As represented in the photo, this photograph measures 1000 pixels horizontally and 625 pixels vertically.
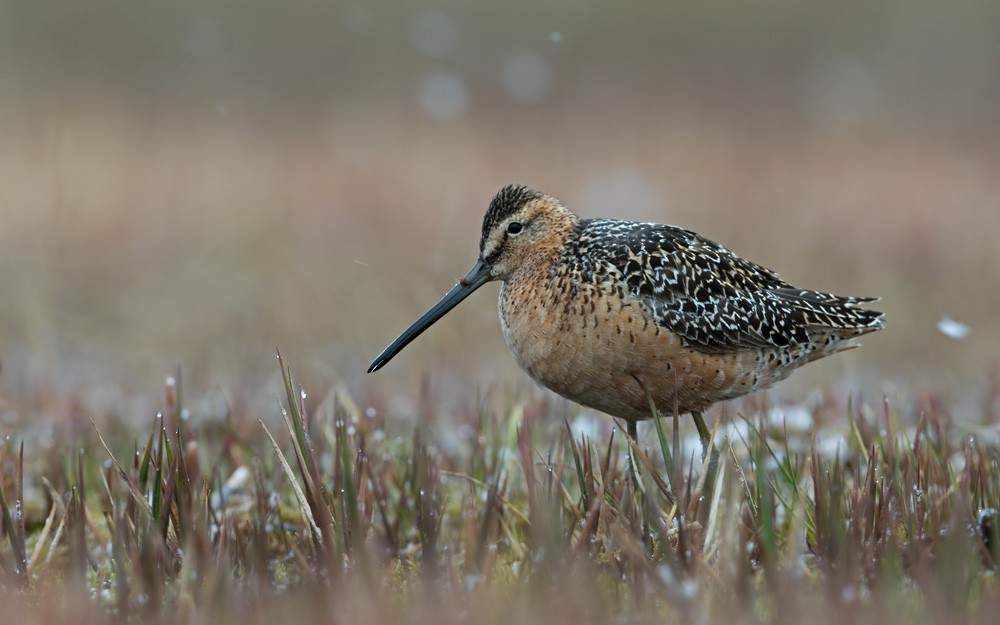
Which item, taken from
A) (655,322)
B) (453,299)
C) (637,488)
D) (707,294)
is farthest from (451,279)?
(637,488)

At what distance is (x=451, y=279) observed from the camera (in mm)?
8047

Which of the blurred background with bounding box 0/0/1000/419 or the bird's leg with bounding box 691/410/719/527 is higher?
the blurred background with bounding box 0/0/1000/419

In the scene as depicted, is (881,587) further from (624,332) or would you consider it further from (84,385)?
(84,385)

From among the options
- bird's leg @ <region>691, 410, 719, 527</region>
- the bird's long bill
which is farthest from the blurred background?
bird's leg @ <region>691, 410, 719, 527</region>

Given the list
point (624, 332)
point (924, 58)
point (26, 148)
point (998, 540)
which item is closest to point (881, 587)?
point (998, 540)

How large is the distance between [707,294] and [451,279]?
4083 mm

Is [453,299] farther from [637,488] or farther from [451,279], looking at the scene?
[451,279]

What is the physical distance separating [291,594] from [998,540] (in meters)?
1.72

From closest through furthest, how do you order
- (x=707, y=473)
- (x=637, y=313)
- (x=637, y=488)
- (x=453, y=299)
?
(x=637, y=488), (x=707, y=473), (x=637, y=313), (x=453, y=299)

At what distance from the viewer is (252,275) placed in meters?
9.51

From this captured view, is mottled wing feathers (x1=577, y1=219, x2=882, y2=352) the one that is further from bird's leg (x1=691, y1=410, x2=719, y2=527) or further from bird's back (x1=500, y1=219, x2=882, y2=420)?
bird's leg (x1=691, y1=410, x2=719, y2=527)

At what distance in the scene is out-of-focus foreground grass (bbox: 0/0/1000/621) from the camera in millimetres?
2990

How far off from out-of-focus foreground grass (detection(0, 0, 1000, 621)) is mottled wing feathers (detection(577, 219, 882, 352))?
0.35m

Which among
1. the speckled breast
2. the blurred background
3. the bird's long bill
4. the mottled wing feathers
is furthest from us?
the blurred background
